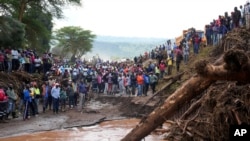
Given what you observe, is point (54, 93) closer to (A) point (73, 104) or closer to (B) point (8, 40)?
(A) point (73, 104)

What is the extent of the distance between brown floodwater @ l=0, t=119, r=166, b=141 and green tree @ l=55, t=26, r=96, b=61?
4177 centimetres

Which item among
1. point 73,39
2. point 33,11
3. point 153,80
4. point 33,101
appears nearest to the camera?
point 33,101

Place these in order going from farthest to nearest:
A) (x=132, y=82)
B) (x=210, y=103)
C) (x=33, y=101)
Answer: (x=132, y=82)
(x=33, y=101)
(x=210, y=103)

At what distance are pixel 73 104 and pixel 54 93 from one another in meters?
2.83

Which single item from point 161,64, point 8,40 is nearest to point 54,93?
point 8,40

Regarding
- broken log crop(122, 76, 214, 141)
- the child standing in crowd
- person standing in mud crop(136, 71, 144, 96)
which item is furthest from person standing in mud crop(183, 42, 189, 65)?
broken log crop(122, 76, 214, 141)

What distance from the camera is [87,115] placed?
17.6 metres

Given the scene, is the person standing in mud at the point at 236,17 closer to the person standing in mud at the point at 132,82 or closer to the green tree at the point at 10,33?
the person standing in mud at the point at 132,82

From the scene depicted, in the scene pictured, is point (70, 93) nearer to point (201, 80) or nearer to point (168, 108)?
point (168, 108)

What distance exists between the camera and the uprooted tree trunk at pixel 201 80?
5086 mm

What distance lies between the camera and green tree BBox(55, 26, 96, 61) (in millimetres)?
55969

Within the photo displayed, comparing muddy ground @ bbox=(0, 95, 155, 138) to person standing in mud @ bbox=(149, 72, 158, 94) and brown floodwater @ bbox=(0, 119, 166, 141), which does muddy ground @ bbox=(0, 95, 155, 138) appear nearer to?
brown floodwater @ bbox=(0, 119, 166, 141)

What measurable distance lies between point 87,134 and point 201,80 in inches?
315

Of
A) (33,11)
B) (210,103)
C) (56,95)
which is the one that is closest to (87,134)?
(56,95)
